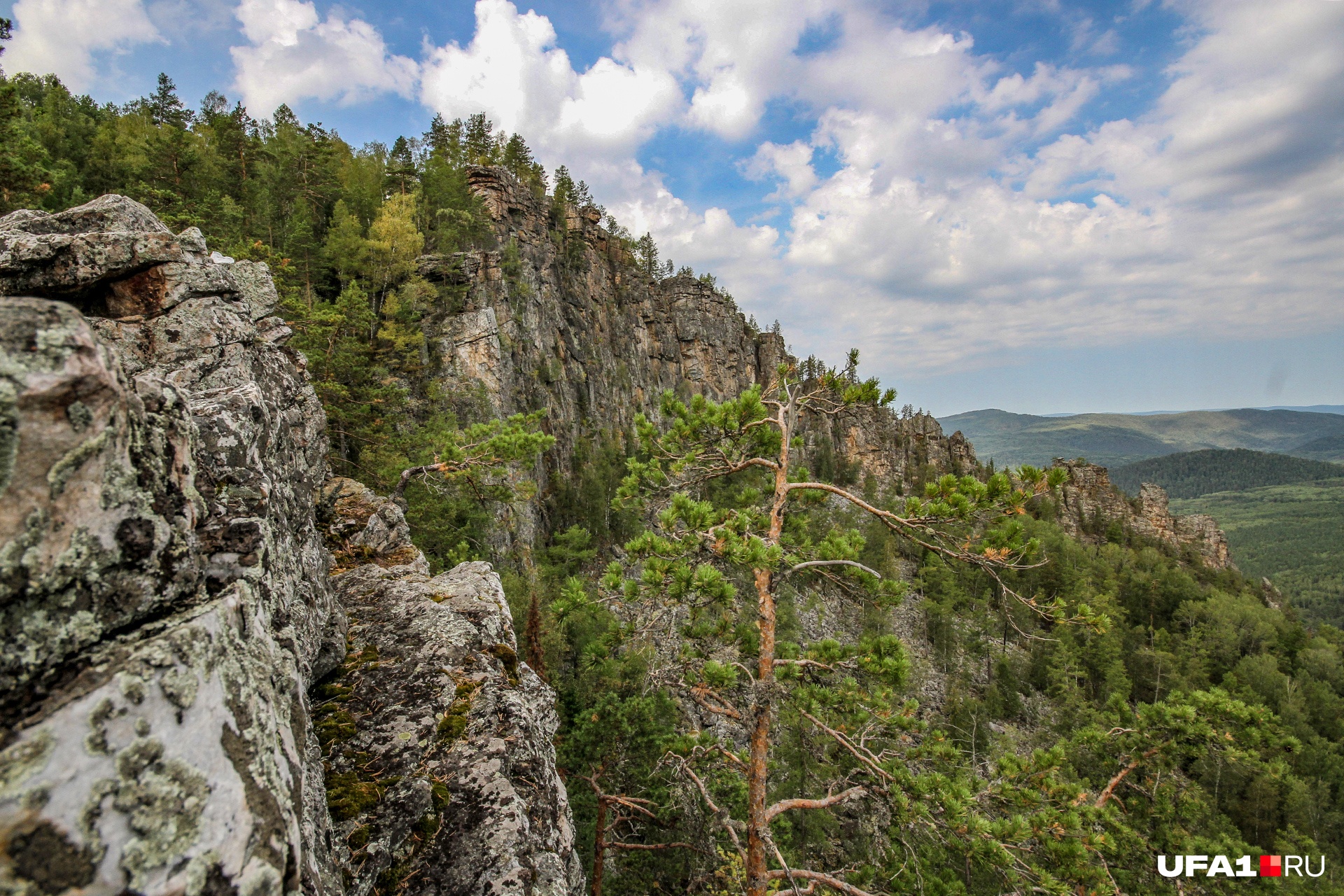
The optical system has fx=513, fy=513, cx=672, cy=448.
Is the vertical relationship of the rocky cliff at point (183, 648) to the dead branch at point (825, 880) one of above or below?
above

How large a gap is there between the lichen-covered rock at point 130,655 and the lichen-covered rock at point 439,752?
0.85 meters

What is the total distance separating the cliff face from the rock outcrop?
711 inches

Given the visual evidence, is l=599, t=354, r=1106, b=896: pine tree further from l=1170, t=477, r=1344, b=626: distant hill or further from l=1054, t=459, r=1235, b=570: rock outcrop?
l=1170, t=477, r=1344, b=626: distant hill

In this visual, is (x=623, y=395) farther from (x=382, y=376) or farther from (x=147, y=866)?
(x=147, y=866)

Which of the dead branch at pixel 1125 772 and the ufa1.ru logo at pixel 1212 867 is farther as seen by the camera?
the ufa1.ru logo at pixel 1212 867

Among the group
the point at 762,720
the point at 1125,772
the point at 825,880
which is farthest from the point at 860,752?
the point at 1125,772

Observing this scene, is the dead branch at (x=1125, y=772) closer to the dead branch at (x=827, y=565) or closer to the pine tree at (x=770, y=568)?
the pine tree at (x=770, y=568)

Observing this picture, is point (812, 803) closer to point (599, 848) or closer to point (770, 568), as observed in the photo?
point (770, 568)

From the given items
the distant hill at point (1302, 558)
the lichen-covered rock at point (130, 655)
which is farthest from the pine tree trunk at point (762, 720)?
the distant hill at point (1302, 558)

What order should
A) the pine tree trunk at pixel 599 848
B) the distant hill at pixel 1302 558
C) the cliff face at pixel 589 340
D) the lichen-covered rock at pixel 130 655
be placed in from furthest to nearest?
the distant hill at pixel 1302 558 < the cliff face at pixel 589 340 < the pine tree trunk at pixel 599 848 < the lichen-covered rock at pixel 130 655

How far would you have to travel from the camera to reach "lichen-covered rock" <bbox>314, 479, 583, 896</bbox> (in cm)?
376

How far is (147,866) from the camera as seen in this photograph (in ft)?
5.27

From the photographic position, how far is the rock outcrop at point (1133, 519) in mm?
82812

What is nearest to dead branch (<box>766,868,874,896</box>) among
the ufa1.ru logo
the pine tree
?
the pine tree
